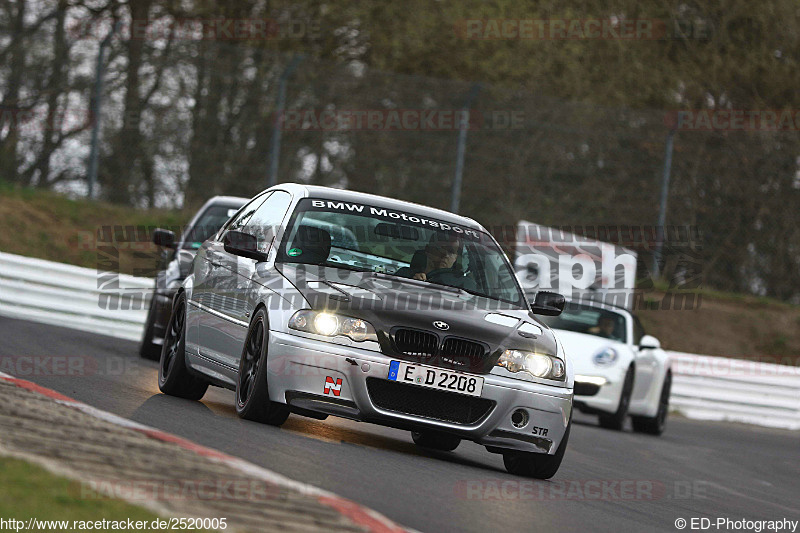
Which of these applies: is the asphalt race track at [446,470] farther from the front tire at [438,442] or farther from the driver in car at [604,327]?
the driver in car at [604,327]

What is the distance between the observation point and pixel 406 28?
30875 mm

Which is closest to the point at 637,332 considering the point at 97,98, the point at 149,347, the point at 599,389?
the point at 599,389

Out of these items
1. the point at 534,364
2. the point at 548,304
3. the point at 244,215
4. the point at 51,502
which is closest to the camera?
the point at 51,502

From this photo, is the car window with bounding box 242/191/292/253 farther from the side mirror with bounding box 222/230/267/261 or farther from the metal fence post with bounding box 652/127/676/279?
the metal fence post with bounding box 652/127/676/279

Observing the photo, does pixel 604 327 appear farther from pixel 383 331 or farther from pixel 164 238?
pixel 383 331

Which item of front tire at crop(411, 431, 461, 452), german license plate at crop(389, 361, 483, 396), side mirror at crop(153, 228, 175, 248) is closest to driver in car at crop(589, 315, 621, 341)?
side mirror at crop(153, 228, 175, 248)

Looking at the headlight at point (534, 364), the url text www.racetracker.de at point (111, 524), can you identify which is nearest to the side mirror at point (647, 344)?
the headlight at point (534, 364)

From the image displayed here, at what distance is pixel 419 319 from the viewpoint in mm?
8391

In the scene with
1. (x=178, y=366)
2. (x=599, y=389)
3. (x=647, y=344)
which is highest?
(x=178, y=366)

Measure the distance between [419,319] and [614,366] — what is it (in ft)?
26.9

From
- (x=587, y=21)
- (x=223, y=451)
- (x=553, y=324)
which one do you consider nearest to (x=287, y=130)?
(x=553, y=324)

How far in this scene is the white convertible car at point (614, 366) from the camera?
16.1 metres

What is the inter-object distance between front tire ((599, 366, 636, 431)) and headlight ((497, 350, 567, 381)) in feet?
25.2

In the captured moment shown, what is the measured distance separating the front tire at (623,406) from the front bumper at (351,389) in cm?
798
